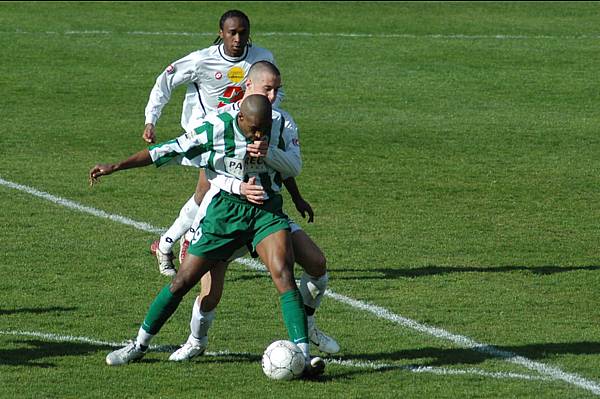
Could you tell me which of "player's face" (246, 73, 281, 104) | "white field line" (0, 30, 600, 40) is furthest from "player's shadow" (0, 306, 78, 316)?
"white field line" (0, 30, 600, 40)

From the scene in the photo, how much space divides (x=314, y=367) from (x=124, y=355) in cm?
127

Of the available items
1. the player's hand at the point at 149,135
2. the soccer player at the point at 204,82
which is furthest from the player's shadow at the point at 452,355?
the player's hand at the point at 149,135

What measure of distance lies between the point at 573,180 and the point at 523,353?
6857 mm

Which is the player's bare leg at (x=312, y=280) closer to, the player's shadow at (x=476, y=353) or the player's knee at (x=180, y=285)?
the player's shadow at (x=476, y=353)

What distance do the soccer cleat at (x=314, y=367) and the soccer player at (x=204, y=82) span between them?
3.10 m

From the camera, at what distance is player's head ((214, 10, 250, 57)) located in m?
11.2

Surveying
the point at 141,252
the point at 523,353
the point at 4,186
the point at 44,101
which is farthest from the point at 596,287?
the point at 44,101

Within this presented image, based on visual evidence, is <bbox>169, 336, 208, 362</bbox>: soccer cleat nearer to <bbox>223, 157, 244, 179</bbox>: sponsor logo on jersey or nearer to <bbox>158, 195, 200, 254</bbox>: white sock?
<bbox>223, 157, 244, 179</bbox>: sponsor logo on jersey

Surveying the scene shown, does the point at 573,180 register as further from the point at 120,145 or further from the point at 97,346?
the point at 97,346

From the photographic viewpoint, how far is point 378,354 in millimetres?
8969

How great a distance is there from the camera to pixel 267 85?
848cm

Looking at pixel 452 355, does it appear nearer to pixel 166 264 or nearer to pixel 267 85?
pixel 267 85

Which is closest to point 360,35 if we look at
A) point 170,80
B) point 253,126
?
point 170,80

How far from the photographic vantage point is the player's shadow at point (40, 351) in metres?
8.65
